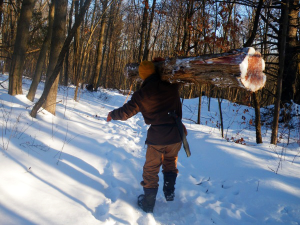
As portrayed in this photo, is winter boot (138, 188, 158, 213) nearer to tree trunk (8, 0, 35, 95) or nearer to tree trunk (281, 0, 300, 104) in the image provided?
tree trunk (8, 0, 35, 95)

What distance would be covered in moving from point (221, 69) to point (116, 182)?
213cm

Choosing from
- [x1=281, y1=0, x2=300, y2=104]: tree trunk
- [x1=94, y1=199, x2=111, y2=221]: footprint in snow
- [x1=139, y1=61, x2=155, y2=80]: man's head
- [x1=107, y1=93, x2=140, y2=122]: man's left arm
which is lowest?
[x1=94, y1=199, x2=111, y2=221]: footprint in snow

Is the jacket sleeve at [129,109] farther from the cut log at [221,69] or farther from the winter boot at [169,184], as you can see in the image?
the winter boot at [169,184]

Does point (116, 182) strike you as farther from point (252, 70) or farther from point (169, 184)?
point (252, 70)

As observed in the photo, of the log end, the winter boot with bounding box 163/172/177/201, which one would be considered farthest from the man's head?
the winter boot with bounding box 163/172/177/201

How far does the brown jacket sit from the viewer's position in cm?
242

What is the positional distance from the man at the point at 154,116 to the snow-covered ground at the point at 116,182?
37cm

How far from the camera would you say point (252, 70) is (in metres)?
2.11

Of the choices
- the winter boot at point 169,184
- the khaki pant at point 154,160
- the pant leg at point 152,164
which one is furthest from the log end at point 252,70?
the winter boot at point 169,184

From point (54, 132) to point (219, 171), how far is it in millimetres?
3301

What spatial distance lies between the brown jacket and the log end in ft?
2.74

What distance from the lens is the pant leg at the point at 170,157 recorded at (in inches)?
99.4

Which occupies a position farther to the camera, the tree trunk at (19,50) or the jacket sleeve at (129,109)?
the tree trunk at (19,50)

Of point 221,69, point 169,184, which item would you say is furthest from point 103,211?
point 221,69
